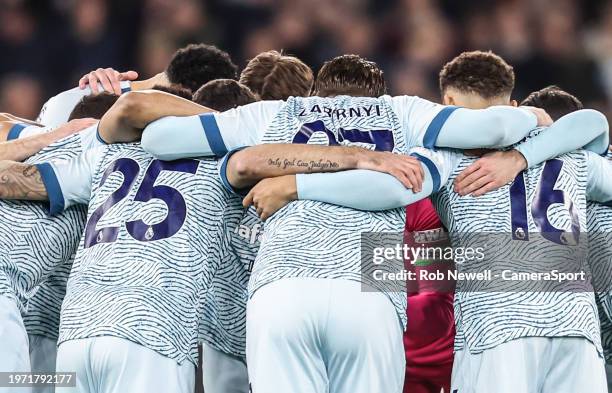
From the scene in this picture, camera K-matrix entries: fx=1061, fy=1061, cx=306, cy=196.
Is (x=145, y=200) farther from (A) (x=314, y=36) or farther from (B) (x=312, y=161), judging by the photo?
(A) (x=314, y=36)

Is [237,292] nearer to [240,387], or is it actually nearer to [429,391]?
[240,387]

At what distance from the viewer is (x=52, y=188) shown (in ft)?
15.0

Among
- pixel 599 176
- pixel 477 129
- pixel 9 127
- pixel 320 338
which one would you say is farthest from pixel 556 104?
pixel 9 127

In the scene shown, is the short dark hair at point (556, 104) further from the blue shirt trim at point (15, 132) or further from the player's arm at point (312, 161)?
the blue shirt trim at point (15, 132)

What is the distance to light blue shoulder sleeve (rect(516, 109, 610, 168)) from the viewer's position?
15.0ft

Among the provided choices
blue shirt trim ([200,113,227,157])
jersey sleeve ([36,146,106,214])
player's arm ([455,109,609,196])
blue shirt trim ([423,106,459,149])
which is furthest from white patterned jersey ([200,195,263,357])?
player's arm ([455,109,609,196])

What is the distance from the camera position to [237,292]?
474cm

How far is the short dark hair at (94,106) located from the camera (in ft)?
17.1

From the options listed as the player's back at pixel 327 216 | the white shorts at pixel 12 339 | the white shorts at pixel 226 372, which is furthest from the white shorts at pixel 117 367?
the white shorts at pixel 226 372

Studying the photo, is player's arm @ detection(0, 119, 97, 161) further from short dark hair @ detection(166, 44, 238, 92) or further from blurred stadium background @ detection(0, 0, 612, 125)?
blurred stadium background @ detection(0, 0, 612, 125)

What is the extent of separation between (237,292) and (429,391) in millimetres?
1152

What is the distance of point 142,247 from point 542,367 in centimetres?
168

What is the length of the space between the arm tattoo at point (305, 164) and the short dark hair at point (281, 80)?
119 cm

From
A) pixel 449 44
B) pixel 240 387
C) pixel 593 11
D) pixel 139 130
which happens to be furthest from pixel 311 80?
pixel 593 11
